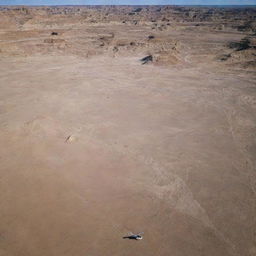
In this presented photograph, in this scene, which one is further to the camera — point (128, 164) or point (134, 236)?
point (128, 164)

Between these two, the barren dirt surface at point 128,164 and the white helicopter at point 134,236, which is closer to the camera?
the white helicopter at point 134,236

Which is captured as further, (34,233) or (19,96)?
(19,96)

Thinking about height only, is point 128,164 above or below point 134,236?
above

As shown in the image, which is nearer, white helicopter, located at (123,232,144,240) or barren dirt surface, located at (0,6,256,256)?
white helicopter, located at (123,232,144,240)

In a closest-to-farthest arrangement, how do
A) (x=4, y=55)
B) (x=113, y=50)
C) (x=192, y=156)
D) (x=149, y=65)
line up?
1. (x=192, y=156)
2. (x=149, y=65)
3. (x=4, y=55)
4. (x=113, y=50)

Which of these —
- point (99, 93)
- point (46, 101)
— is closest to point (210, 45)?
point (99, 93)

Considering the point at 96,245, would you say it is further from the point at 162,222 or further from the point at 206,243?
the point at 206,243

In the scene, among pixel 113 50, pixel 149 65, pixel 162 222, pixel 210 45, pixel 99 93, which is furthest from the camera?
pixel 210 45

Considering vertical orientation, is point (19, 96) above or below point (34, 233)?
above
